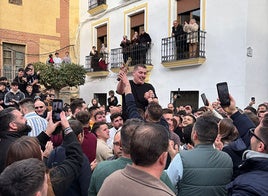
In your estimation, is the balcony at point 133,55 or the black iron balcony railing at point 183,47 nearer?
the black iron balcony railing at point 183,47

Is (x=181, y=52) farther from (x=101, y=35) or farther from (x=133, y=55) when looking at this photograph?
(x=101, y=35)

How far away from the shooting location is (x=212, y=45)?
995 centimetres

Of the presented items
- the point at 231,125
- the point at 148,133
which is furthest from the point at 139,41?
the point at 148,133

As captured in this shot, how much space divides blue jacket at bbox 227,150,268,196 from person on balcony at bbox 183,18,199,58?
8632 millimetres

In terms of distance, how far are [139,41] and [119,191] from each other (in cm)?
1115

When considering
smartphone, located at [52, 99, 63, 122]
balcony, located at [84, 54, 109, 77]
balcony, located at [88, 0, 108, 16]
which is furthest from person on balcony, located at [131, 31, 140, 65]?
smartphone, located at [52, 99, 63, 122]

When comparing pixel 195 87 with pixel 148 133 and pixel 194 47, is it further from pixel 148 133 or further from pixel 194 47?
pixel 148 133

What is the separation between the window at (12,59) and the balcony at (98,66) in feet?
12.0

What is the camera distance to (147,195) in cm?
146

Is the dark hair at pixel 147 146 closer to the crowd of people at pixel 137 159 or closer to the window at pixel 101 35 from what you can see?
the crowd of people at pixel 137 159

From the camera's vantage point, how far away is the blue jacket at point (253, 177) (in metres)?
1.70

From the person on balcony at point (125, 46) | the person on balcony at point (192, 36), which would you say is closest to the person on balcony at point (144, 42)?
the person on balcony at point (125, 46)

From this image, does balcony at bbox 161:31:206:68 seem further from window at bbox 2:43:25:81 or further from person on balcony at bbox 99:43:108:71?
window at bbox 2:43:25:81

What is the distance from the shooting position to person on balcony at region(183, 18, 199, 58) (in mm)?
10195
